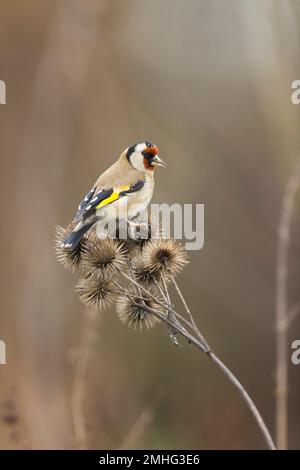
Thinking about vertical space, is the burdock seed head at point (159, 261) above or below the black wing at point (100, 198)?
below

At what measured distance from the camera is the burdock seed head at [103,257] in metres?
4.25

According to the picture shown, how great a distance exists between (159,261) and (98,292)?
1.50ft

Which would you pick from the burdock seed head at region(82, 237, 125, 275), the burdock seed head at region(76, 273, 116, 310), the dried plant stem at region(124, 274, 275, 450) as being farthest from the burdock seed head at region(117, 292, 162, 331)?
the dried plant stem at region(124, 274, 275, 450)

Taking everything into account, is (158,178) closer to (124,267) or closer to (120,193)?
(120,193)

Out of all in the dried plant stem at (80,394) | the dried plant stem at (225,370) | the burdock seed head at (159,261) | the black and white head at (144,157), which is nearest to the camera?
the dried plant stem at (225,370)

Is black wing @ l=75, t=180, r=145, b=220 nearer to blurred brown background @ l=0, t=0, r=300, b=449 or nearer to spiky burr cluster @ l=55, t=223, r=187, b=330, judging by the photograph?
spiky burr cluster @ l=55, t=223, r=187, b=330

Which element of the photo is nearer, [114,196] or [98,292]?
[98,292]

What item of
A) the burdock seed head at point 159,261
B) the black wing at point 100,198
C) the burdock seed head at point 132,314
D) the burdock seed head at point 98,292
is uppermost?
the black wing at point 100,198

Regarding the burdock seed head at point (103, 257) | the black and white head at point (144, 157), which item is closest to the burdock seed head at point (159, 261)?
the burdock seed head at point (103, 257)

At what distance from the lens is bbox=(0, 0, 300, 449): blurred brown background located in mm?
8258

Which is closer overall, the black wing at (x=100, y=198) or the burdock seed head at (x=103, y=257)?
the burdock seed head at (x=103, y=257)

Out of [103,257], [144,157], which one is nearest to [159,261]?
[103,257]

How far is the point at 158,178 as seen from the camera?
32.5ft

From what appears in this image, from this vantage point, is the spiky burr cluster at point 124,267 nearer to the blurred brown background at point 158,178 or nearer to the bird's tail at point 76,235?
the bird's tail at point 76,235
